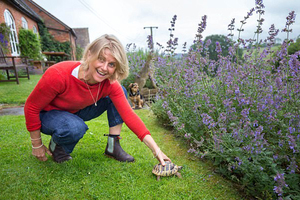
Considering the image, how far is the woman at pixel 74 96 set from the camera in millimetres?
1894

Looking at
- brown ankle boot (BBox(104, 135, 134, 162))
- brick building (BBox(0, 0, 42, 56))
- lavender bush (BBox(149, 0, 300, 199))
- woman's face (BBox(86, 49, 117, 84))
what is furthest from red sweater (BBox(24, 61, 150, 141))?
brick building (BBox(0, 0, 42, 56))

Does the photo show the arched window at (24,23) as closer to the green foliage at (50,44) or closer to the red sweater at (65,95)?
the green foliage at (50,44)

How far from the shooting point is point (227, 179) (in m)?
2.14

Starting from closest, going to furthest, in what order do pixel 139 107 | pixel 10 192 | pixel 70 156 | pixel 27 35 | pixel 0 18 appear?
pixel 10 192 < pixel 70 156 < pixel 139 107 < pixel 0 18 < pixel 27 35

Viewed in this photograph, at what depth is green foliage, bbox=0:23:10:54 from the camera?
10.6 metres

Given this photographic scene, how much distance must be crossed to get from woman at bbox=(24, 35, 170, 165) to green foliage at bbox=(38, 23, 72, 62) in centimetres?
2016

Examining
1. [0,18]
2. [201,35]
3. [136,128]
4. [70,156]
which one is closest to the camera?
[136,128]

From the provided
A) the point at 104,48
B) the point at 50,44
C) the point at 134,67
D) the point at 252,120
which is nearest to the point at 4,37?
the point at 134,67

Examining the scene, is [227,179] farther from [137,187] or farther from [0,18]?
[0,18]

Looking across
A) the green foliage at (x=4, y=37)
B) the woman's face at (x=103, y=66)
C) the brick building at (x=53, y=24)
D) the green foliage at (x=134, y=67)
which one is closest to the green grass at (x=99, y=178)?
the woman's face at (x=103, y=66)

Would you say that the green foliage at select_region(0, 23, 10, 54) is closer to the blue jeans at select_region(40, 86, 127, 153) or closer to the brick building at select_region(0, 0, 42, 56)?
the brick building at select_region(0, 0, 42, 56)

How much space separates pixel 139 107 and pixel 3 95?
4152 millimetres

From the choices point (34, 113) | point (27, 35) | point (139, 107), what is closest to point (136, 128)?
point (34, 113)

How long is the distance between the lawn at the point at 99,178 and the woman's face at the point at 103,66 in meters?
1.07
